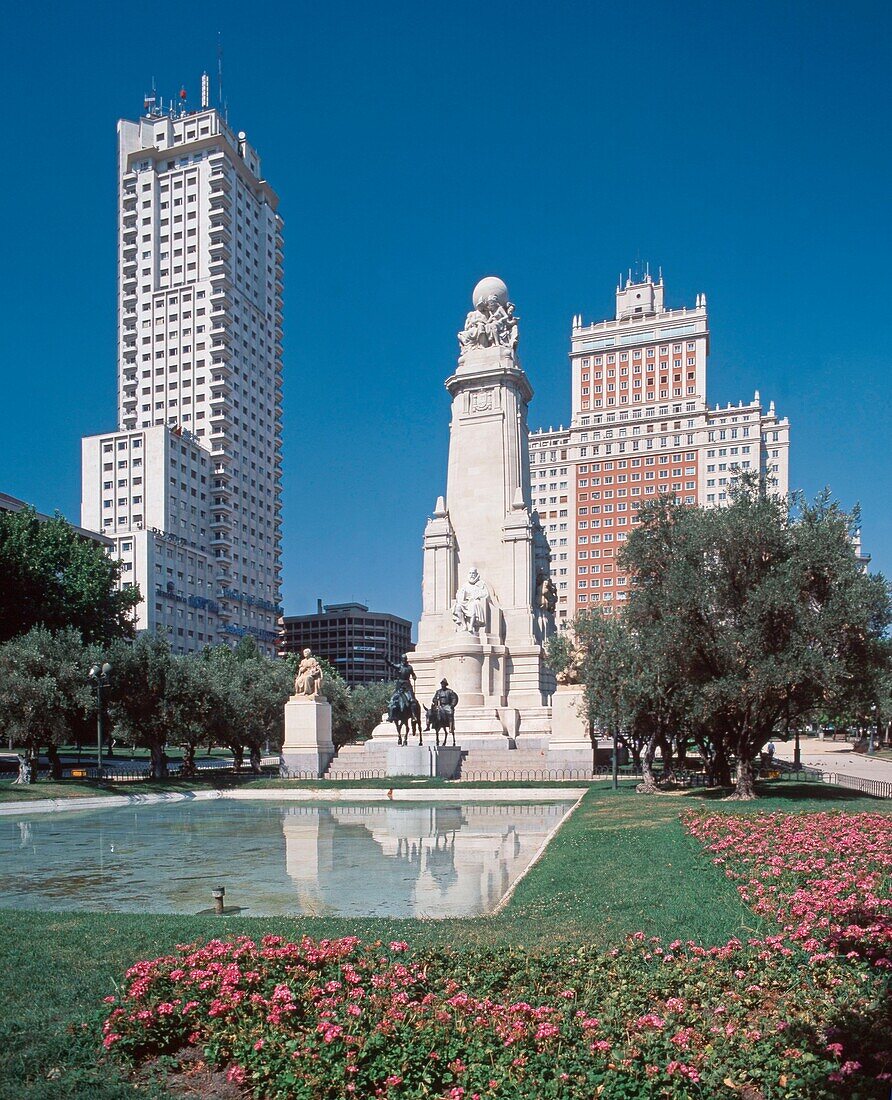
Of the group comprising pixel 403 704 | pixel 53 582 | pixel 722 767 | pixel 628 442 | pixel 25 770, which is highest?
pixel 628 442

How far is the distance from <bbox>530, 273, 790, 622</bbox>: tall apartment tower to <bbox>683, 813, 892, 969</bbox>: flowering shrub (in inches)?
4277

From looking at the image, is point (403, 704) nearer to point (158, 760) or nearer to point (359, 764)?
point (359, 764)

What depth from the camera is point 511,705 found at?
51250 mm

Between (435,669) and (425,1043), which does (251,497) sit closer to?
(435,669)

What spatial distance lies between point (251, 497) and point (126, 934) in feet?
356

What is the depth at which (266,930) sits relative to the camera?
10.2 metres

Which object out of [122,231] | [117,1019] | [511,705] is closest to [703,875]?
[117,1019]

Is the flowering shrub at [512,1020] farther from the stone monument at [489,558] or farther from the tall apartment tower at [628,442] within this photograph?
the tall apartment tower at [628,442]

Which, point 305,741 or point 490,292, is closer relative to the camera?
point 305,741

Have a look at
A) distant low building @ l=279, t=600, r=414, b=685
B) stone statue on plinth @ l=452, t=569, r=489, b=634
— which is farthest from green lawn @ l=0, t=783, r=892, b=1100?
distant low building @ l=279, t=600, r=414, b=685

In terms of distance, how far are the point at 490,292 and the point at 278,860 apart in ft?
154

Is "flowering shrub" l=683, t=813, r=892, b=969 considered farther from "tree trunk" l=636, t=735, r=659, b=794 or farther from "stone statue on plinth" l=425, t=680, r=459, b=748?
"stone statue on plinth" l=425, t=680, r=459, b=748

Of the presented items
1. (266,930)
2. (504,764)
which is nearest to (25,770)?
(504,764)

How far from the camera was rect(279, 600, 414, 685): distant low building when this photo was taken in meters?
190
